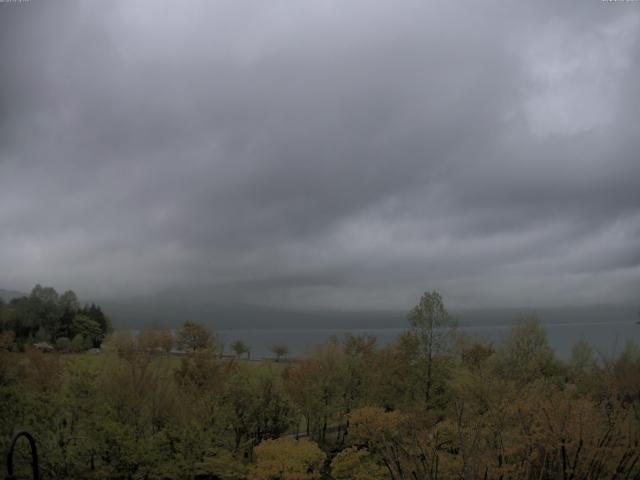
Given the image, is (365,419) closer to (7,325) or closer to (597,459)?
(597,459)

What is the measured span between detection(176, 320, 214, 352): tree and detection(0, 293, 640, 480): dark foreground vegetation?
19.9m

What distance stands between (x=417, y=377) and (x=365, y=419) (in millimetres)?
8815

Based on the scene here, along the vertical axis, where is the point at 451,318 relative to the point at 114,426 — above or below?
above

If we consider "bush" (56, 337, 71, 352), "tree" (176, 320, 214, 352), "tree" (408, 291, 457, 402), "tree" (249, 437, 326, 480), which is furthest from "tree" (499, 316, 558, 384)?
"bush" (56, 337, 71, 352)

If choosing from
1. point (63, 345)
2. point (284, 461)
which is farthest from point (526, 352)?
point (63, 345)

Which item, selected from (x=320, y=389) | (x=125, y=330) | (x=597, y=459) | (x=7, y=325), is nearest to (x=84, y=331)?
(x=7, y=325)

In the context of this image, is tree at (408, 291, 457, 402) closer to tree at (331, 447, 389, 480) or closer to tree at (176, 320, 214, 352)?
tree at (331, 447, 389, 480)

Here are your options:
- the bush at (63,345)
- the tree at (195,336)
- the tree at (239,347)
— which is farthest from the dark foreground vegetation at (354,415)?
the tree at (239,347)

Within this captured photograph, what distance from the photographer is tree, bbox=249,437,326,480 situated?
2347 cm

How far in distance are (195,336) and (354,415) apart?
157 ft

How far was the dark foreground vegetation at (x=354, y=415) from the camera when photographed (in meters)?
18.3

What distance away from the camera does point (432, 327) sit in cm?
4156

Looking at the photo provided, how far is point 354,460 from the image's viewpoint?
2814 cm

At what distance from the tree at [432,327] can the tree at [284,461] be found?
16317mm
